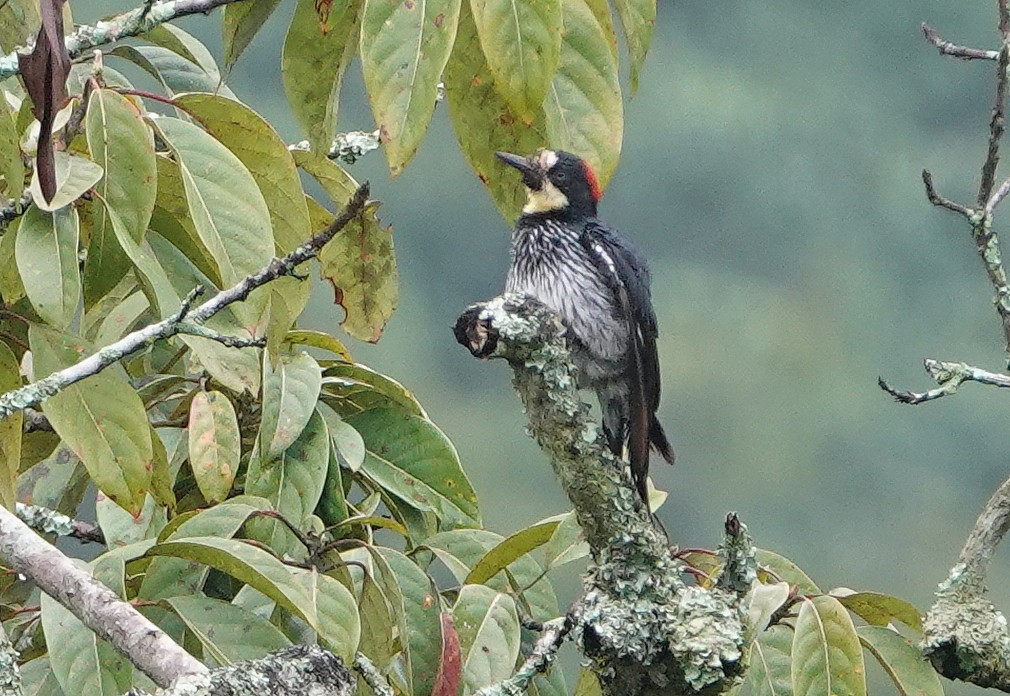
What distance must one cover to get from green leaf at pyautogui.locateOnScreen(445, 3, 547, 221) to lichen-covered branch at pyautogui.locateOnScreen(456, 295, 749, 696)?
27cm

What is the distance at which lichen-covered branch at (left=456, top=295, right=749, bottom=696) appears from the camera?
6.53 ft

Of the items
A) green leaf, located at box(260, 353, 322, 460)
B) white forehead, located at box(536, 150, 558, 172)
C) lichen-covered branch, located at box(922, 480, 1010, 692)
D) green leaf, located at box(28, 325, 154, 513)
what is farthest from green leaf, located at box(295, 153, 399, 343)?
white forehead, located at box(536, 150, 558, 172)

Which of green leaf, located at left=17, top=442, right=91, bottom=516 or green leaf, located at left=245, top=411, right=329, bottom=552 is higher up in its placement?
green leaf, located at left=245, top=411, right=329, bottom=552

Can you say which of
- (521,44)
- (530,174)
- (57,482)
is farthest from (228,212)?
(530,174)

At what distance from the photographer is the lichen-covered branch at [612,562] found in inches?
78.3

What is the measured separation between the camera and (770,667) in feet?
7.96

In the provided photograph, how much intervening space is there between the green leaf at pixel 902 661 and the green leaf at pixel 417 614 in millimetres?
671

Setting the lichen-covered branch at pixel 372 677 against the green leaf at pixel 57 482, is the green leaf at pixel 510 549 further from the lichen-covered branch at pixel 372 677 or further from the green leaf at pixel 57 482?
the green leaf at pixel 57 482

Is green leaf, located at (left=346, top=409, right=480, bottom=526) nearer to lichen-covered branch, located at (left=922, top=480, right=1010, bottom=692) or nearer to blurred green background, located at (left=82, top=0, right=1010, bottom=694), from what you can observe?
lichen-covered branch, located at (left=922, top=480, right=1010, bottom=692)

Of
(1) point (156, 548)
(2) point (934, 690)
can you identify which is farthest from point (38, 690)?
(2) point (934, 690)

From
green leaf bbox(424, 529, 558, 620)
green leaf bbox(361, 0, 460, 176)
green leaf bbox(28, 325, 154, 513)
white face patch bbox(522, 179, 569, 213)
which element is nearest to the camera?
green leaf bbox(361, 0, 460, 176)

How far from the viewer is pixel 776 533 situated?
77.2 feet

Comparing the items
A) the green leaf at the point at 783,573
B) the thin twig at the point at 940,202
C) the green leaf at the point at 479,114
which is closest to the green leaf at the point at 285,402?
the green leaf at the point at 479,114

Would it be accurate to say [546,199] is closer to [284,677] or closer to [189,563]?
[189,563]
